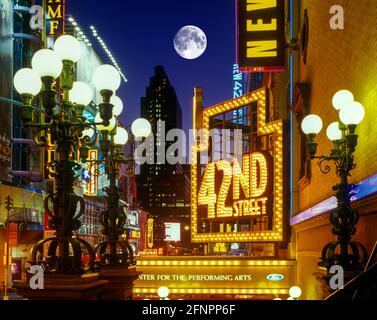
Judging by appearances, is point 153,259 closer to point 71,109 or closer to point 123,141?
point 123,141

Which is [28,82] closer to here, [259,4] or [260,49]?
[260,49]

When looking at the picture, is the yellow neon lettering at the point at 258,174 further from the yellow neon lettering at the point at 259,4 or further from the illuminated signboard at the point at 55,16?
the illuminated signboard at the point at 55,16

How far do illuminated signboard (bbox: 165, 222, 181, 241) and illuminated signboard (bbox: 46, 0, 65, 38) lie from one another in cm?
1516

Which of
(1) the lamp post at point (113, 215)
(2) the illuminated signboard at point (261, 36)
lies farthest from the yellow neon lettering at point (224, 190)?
(1) the lamp post at point (113, 215)

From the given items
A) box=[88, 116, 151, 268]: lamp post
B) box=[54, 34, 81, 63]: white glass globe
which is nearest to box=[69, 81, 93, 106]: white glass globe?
box=[54, 34, 81, 63]: white glass globe

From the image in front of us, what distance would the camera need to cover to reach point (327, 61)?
12.5m

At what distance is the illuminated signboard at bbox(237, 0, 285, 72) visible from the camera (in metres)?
19.6

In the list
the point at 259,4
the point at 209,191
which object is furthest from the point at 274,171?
the point at 259,4

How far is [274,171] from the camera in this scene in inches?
765

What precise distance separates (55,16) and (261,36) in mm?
18838

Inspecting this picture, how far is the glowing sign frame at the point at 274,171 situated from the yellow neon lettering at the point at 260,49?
134 cm

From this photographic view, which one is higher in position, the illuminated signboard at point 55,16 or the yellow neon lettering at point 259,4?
the illuminated signboard at point 55,16

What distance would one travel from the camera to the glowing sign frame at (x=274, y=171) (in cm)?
1914

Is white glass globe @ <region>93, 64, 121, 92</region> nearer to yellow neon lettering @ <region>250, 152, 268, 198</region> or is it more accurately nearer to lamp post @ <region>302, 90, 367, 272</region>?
lamp post @ <region>302, 90, 367, 272</region>
